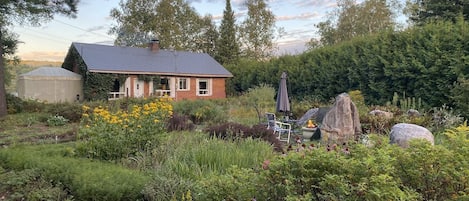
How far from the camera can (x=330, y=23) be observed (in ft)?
134

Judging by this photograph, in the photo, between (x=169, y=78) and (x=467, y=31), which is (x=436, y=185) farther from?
(x=169, y=78)

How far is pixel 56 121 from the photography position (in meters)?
13.2

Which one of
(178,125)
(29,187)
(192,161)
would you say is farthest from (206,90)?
(29,187)

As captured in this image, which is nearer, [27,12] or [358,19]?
[27,12]

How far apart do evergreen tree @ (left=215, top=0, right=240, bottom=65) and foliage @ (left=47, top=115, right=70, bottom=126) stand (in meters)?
28.8

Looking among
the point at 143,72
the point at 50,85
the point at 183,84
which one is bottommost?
the point at 50,85

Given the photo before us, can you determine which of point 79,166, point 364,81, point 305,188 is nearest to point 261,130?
point 79,166

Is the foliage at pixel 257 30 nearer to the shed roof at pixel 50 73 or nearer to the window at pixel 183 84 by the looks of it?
the window at pixel 183 84

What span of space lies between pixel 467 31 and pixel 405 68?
2.52m

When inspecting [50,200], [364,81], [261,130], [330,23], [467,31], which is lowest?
[50,200]

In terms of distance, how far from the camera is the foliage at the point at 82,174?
13.8ft

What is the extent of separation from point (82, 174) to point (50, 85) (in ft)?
74.4

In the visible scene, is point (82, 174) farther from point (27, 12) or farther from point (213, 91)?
point (213, 91)

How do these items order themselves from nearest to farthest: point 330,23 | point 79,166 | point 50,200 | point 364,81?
point 50,200, point 79,166, point 364,81, point 330,23
